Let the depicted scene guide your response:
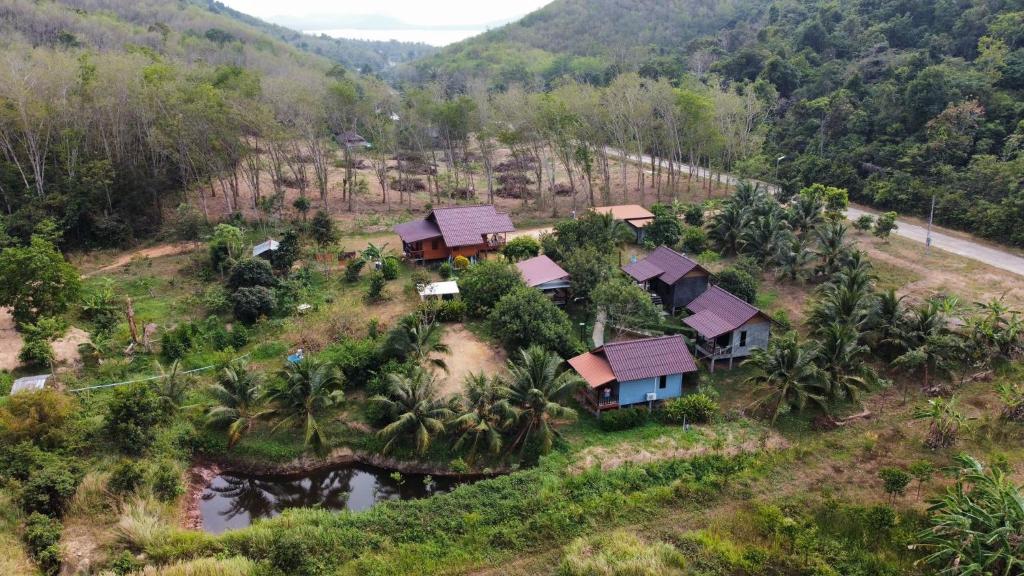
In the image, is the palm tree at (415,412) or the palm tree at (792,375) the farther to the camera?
the palm tree at (792,375)

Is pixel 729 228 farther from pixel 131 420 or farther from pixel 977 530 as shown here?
pixel 131 420

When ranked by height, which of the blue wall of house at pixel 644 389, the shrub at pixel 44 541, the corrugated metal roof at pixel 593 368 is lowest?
the shrub at pixel 44 541

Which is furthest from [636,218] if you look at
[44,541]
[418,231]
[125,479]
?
[44,541]

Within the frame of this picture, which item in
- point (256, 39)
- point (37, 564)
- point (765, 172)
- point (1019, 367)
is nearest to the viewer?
point (37, 564)

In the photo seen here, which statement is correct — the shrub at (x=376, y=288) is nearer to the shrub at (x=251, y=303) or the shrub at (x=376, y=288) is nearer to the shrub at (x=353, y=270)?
the shrub at (x=353, y=270)

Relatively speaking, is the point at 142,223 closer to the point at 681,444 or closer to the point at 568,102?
the point at 568,102

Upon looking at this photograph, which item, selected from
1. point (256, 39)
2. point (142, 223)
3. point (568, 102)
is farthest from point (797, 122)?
point (256, 39)

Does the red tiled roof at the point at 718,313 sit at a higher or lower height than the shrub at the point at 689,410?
higher

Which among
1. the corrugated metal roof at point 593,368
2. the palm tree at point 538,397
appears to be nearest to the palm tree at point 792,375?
the corrugated metal roof at point 593,368
